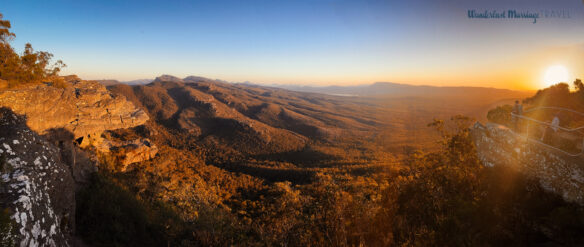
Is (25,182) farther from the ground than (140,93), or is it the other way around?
(140,93)

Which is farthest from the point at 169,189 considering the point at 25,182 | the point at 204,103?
the point at 204,103

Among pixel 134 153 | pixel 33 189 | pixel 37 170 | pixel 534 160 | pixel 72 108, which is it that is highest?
pixel 72 108

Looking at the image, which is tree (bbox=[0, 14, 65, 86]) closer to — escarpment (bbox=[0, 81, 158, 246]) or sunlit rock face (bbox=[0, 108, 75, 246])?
escarpment (bbox=[0, 81, 158, 246])

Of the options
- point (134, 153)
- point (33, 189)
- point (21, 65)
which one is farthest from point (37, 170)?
point (134, 153)

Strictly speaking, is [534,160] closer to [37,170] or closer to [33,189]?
[33,189]

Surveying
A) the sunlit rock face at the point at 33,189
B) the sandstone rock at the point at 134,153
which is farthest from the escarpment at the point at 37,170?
the sandstone rock at the point at 134,153

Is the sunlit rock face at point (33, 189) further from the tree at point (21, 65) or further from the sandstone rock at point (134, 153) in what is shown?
the sandstone rock at point (134, 153)

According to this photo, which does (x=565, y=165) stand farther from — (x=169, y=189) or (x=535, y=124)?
(x=169, y=189)
